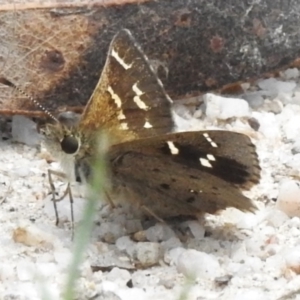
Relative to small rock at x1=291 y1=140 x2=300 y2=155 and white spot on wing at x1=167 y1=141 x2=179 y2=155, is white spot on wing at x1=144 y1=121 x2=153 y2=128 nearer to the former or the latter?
white spot on wing at x1=167 y1=141 x2=179 y2=155

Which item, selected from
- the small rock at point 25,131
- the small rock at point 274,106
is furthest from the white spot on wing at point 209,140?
the small rock at point 274,106

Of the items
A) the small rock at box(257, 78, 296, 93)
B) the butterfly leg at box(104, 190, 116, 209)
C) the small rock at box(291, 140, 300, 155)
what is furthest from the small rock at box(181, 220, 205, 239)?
the small rock at box(257, 78, 296, 93)

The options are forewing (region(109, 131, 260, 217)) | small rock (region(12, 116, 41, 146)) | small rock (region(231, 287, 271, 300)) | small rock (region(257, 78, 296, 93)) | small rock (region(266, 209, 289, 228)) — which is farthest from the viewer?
small rock (region(257, 78, 296, 93))

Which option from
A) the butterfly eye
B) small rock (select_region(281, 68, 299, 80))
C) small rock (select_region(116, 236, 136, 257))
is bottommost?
small rock (select_region(116, 236, 136, 257))

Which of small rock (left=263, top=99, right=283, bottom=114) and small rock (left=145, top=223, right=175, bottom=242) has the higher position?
small rock (left=263, top=99, right=283, bottom=114)

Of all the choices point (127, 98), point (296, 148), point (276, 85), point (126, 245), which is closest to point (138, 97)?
point (127, 98)

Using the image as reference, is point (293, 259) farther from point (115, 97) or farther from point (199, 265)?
point (115, 97)

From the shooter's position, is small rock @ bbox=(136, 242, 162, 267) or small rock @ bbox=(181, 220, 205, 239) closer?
small rock @ bbox=(136, 242, 162, 267)
